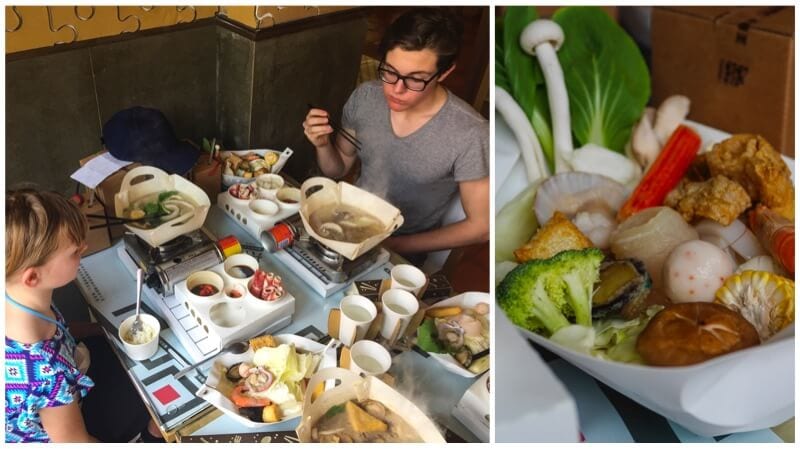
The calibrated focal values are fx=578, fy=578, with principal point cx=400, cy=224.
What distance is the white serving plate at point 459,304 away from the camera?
3.74 ft

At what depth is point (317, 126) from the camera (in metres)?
1.26

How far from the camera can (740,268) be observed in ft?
3.49

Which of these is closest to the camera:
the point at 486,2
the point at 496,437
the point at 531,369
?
the point at 531,369

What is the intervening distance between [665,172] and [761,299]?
1.32 feet

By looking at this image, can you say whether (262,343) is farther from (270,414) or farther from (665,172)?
(665,172)

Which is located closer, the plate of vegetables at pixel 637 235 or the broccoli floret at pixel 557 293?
the plate of vegetables at pixel 637 235

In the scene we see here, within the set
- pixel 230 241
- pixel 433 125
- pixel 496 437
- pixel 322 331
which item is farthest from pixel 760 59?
pixel 230 241

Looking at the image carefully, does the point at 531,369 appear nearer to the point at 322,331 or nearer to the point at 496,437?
the point at 496,437

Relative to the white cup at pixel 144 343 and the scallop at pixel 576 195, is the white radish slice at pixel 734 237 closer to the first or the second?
the scallop at pixel 576 195

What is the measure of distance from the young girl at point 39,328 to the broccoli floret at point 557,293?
2.65ft

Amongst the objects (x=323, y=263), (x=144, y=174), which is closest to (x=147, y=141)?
(x=144, y=174)

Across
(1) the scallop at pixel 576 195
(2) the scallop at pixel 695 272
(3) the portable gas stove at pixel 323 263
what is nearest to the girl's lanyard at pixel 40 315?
(3) the portable gas stove at pixel 323 263

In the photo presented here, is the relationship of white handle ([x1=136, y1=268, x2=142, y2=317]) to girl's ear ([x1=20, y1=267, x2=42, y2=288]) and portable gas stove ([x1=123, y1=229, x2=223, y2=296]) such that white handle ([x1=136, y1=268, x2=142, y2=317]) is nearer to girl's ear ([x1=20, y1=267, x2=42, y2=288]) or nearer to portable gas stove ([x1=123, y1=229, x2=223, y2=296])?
portable gas stove ([x1=123, y1=229, x2=223, y2=296])
